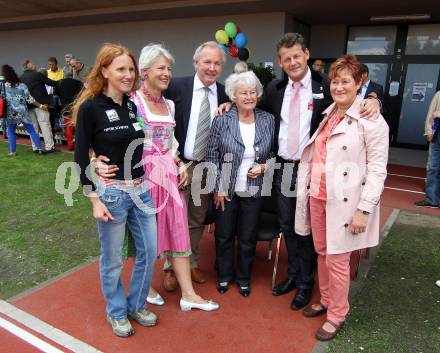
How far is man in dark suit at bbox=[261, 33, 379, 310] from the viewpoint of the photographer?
2.71 m

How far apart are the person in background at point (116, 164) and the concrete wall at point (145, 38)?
7.49 meters

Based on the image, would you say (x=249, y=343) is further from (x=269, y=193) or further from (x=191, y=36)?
(x=191, y=36)

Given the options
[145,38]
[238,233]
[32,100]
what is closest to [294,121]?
[238,233]

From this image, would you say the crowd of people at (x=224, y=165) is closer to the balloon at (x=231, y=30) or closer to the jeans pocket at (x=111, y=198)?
the jeans pocket at (x=111, y=198)

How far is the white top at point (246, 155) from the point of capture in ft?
9.25

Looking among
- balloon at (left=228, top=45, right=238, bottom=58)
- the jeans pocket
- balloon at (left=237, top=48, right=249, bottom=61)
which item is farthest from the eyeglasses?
balloon at (left=228, top=45, right=238, bottom=58)

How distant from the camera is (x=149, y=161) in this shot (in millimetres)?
2527

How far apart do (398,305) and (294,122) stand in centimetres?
163

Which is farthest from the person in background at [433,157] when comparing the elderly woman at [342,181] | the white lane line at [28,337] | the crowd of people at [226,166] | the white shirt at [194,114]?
the white lane line at [28,337]

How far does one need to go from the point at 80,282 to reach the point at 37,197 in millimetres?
2650

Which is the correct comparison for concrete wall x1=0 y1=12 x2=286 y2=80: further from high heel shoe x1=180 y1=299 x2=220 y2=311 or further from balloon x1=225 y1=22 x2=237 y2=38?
high heel shoe x1=180 y1=299 x2=220 y2=311

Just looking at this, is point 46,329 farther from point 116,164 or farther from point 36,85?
point 36,85

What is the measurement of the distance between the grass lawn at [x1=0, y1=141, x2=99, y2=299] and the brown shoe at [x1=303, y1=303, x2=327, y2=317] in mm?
2073

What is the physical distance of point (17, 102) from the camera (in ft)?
25.5
